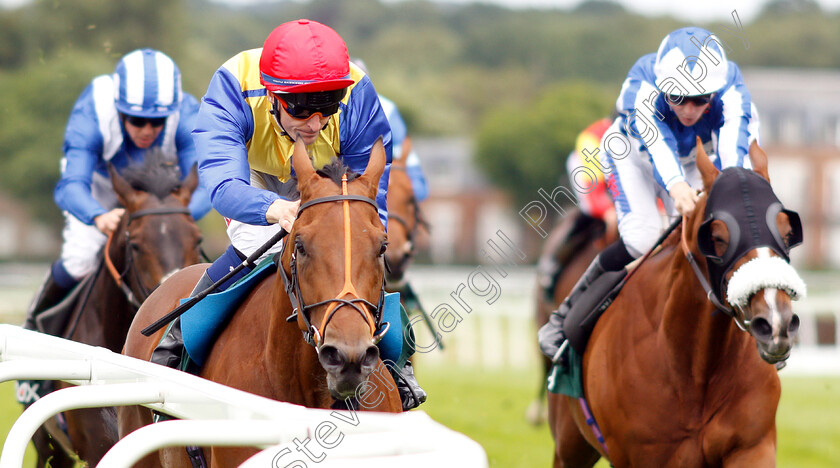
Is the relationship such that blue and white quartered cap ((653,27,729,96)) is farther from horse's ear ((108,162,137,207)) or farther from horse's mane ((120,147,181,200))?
horse's ear ((108,162,137,207))

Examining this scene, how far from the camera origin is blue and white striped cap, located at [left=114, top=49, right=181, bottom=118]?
5242 millimetres

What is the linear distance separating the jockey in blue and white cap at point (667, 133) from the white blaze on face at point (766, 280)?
0.60 meters

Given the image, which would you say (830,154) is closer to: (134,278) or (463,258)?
(463,258)

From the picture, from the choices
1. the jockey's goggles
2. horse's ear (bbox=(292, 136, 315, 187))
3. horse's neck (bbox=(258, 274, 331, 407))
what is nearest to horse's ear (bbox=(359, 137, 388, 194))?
horse's ear (bbox=(292, 136, 315, 187))

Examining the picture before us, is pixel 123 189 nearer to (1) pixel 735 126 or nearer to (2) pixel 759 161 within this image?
(1) pixel 735 126

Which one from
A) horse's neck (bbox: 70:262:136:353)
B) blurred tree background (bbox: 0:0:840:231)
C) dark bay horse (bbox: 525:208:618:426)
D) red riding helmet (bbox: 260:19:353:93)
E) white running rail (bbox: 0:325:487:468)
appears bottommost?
blurred tree background (bbox: 0:0:840:231)

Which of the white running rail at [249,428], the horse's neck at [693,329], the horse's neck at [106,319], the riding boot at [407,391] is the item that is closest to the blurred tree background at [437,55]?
the horse's neck at [106,319]

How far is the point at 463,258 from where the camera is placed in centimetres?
5506

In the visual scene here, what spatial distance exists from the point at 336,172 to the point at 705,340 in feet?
5.93

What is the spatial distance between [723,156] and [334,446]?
272 centimetres

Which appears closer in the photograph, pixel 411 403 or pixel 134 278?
pixel 411 403

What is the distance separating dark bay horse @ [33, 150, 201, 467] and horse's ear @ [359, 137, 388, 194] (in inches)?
82.6

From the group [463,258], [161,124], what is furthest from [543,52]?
[161,124]

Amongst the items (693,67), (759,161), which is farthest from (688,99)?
(759,161)
